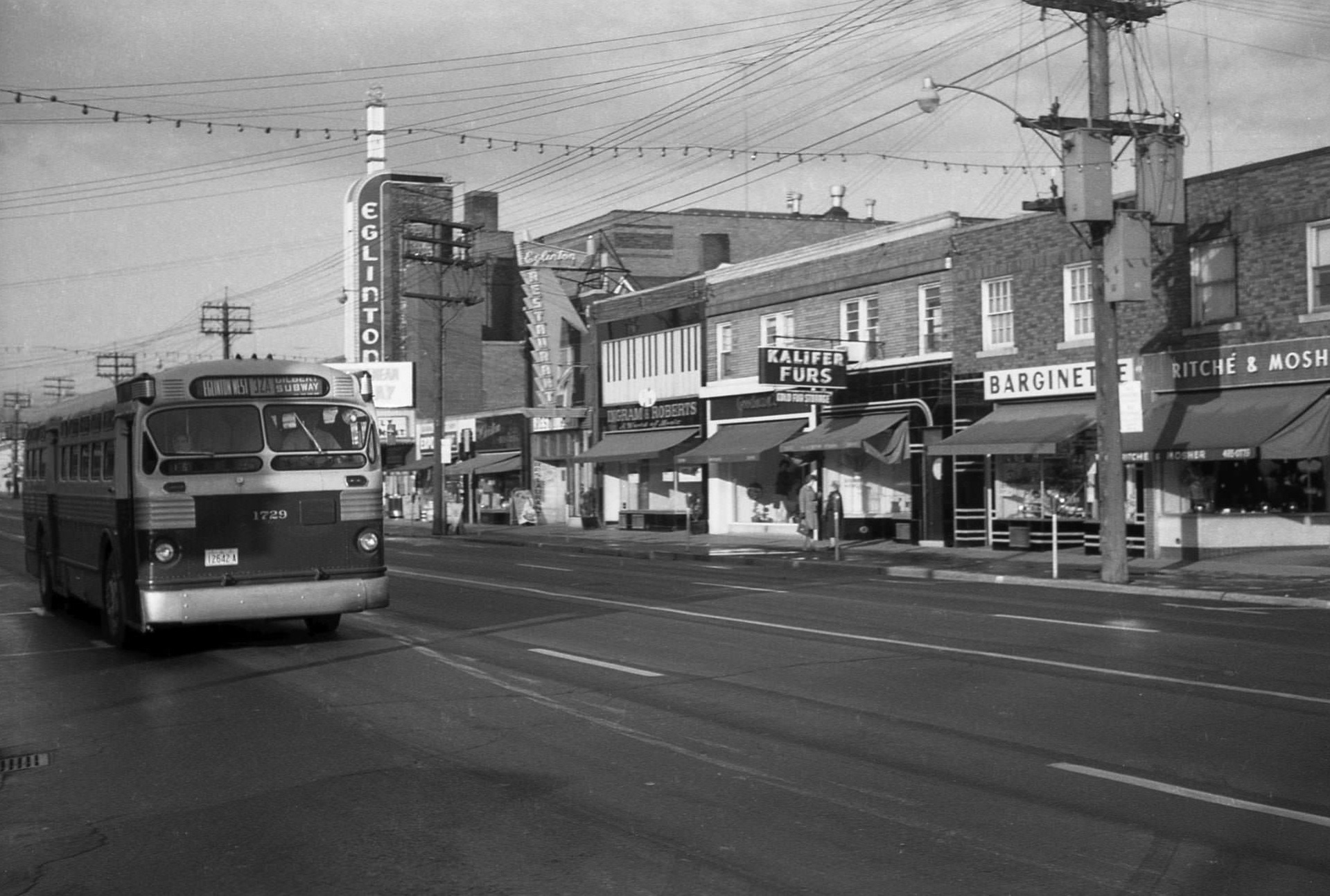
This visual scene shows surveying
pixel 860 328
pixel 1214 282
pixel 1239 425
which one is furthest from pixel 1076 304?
pixel 860 328

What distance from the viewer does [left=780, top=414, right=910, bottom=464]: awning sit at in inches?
1342

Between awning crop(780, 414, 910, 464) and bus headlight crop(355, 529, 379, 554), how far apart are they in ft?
70.2

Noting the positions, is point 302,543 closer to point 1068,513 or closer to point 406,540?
point 1068,513

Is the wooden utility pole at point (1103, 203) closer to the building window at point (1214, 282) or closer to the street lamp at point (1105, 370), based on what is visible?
the street lamp at point (1105, 370)

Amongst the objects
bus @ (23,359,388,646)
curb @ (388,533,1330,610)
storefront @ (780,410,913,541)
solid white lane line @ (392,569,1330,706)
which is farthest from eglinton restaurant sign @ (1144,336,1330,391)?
bus @ (23,359,388,646)

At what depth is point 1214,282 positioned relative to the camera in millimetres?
26734

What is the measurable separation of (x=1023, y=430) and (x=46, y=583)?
1968cm

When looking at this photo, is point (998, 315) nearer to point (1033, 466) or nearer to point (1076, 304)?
point (1076, 304)

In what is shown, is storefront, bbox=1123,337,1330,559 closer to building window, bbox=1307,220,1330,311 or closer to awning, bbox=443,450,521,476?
building window, bbox=1307,220,1330,311

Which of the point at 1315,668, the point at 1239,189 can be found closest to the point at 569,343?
the point at 1239,189

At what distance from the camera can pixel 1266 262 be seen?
25.6 meters

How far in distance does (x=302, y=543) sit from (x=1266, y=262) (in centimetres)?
1959

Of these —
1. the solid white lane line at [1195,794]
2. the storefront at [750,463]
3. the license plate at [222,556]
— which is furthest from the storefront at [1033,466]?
the solid white lane line at [1195,794]

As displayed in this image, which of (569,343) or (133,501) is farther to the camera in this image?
(569,343)
